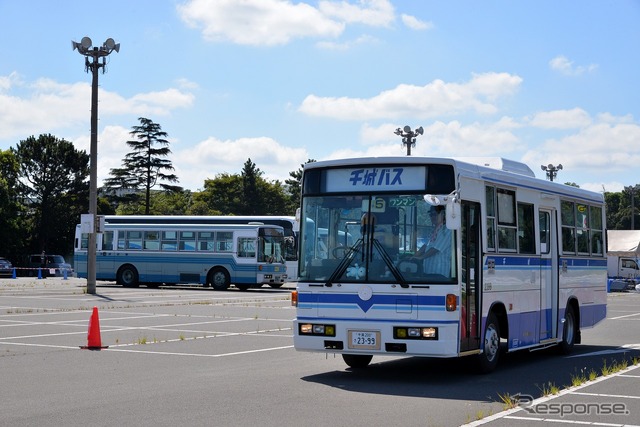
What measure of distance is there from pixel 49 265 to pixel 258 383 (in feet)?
210

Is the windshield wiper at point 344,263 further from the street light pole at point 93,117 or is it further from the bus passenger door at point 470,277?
the street light pole at point 93,117

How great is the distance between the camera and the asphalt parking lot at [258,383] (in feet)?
32.5

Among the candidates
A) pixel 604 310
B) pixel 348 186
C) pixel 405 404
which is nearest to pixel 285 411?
pixel 405 404

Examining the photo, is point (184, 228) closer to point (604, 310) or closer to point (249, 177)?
point (604, 310)

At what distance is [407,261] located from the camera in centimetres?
1270

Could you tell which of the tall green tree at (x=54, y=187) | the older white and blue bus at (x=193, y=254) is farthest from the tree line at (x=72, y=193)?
the older white and blue bus at (x=193, y=254)

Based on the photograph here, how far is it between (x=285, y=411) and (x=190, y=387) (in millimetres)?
2280

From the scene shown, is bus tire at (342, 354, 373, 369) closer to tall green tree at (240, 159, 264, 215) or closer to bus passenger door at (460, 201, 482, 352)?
bus passenger door at (460, 201, 482, 352)

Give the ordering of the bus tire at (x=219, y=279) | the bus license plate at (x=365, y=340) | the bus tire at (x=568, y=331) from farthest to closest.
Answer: the bus tire at (x=219, y=279) → the bus tire at (x=568, y=331) → the bus license plate at (x=365, y=340)

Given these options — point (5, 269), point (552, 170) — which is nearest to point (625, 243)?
point (552, 170)

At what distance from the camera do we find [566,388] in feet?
40.3

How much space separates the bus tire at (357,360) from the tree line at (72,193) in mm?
65905

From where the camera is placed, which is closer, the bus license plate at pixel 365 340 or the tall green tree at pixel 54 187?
the bus license plate at pixel 365 340

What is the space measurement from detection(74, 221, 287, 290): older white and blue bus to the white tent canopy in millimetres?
33057
